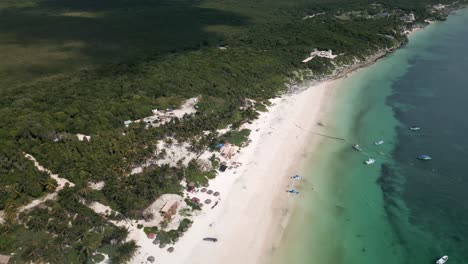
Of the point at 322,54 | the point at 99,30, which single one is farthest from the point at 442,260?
the point at 99,30

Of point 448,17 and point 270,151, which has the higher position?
point 448,17

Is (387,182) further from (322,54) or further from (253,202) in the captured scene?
(322,54)

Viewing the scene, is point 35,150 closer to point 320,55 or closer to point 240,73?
point 240,73

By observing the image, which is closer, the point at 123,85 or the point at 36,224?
the point at 36,224

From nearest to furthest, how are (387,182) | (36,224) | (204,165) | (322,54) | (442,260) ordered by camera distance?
(36,224) < (442,260) < (204,165) < (387,182) < (322,54)

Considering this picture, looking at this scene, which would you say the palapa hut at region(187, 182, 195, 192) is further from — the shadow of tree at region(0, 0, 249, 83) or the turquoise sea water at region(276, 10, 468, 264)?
the shadow of tree at region(0, 0, 249, 83)

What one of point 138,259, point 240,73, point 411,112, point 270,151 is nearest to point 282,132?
point 270,151

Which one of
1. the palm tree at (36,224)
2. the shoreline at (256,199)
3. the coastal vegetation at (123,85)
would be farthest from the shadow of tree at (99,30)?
the palm tree at (36,224)

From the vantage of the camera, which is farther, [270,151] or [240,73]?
[240,73]
